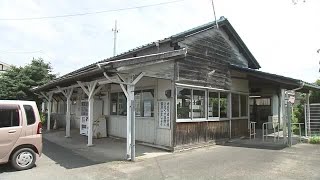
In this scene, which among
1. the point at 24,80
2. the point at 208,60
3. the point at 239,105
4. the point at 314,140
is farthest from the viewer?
the point at 24,80

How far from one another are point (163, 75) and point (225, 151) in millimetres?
3721

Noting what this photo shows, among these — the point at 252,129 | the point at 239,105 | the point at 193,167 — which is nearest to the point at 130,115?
the point at 193,167

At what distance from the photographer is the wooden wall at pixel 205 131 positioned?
39.8 feet

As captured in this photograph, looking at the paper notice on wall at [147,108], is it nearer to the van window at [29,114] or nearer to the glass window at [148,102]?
the glass window at [148,102]

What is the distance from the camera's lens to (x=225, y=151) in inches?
475

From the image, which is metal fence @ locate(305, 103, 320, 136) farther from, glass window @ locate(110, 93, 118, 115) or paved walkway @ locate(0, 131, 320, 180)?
glass window @ locate(110, 93, 118, 115)

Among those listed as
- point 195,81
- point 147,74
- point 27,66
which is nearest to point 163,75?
point 147,74

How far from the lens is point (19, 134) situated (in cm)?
852

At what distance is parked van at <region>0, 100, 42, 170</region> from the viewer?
8.33 m

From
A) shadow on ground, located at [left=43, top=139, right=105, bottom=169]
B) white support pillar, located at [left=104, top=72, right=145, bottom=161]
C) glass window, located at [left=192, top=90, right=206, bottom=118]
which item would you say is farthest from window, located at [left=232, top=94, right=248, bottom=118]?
shadow on ground, located at [left=43, top=139, right=105, bottom=169]

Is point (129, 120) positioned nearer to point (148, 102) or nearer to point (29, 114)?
point (148, 102)

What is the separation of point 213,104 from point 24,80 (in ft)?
62.5

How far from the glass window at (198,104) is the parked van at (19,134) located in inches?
248

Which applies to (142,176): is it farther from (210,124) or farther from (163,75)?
(210,124)
